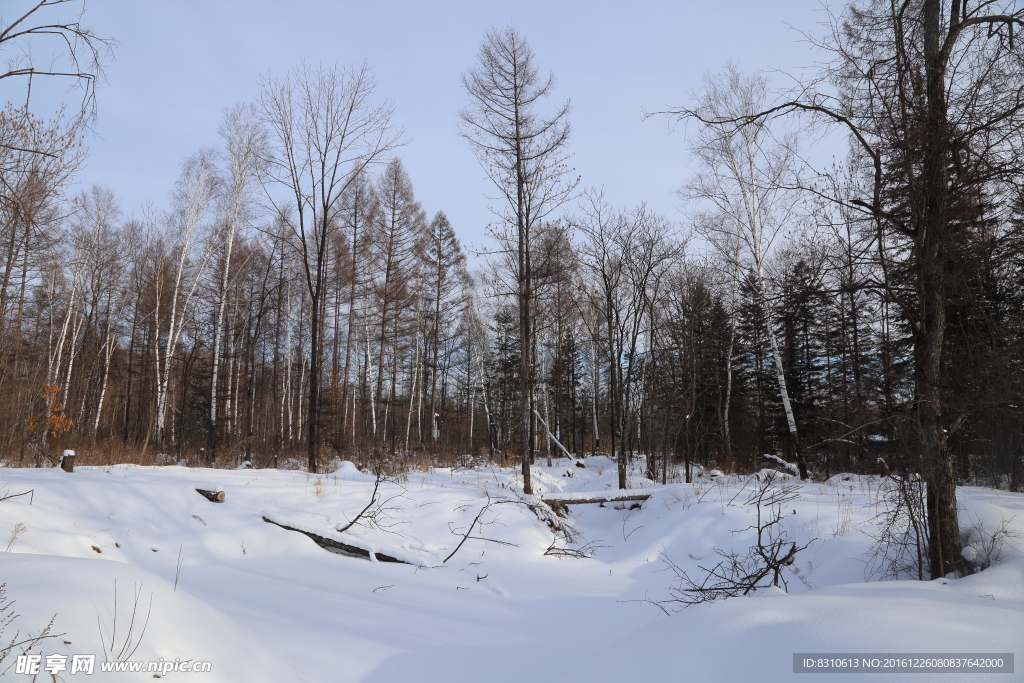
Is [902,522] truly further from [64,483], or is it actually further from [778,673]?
[64,483]

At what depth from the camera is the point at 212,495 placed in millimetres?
6945

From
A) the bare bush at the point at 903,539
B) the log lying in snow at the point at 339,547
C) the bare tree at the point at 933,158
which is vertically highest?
the bare tree at the point at 933,158

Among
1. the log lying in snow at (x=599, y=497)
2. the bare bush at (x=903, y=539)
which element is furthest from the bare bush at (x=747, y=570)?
the log lying in snow at (x=599, y=497)

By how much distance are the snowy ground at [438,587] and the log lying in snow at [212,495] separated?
0.40 feet

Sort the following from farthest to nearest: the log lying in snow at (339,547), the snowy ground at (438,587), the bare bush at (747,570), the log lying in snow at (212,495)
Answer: the log lying in snow at (212,495) < the log lying in snow at (339,547) < the bare bush at (747,570) < the snowy ground at (438,587)

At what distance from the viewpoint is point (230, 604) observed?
4.81 m

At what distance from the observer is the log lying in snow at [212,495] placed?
693 centimetres

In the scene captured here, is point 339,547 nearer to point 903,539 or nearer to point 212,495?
point 212,495

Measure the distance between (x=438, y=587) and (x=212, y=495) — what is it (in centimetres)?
341

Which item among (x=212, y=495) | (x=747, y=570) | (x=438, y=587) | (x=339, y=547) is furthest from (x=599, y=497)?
(x=212, y=495)

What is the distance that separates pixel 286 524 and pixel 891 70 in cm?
885

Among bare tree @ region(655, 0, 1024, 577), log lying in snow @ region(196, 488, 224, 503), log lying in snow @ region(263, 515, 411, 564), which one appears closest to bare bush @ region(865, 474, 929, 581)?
bare tree @ region(655, 0, 1024, 577)

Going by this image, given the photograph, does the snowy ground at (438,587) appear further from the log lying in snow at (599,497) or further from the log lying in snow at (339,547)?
the log lying in snow at (599,497)

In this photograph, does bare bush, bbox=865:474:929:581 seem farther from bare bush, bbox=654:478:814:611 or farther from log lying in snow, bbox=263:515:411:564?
log lying in snow, bbox=263:515:411:564
